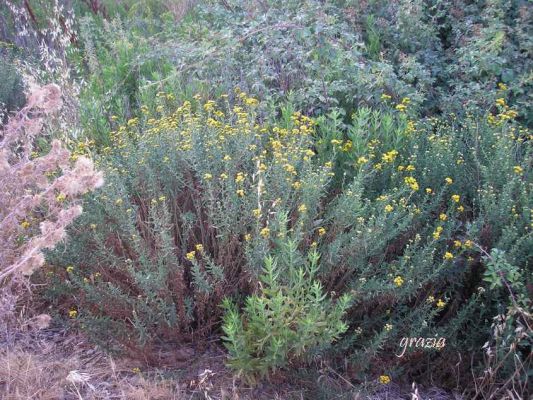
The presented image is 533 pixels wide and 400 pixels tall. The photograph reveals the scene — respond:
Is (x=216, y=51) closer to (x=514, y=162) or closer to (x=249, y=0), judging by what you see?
(x=249, y=0)

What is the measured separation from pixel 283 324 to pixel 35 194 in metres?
1.22

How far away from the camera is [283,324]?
2.50 m

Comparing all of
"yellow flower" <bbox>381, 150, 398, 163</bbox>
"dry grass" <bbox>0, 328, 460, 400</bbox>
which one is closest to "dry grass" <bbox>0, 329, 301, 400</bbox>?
"dry grass" <bbox>0, 328, 460, 400</bbox>

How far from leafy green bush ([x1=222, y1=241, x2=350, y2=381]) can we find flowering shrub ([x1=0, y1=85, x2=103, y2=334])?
787mm

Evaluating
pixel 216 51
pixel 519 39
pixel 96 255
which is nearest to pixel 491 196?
pixel 96 255

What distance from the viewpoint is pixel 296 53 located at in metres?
4.75

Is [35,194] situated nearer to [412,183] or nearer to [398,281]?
[398,281]

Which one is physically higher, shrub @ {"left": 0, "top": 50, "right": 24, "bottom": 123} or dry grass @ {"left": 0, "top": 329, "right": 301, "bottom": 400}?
shrub @ {"left": 0, "top": 50, "right": 24, "bottom": 123}

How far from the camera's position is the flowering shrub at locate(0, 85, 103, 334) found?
2163 millimetres

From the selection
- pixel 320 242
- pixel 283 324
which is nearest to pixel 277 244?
pixel 320 242

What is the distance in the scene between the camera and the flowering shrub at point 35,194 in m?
2.16
